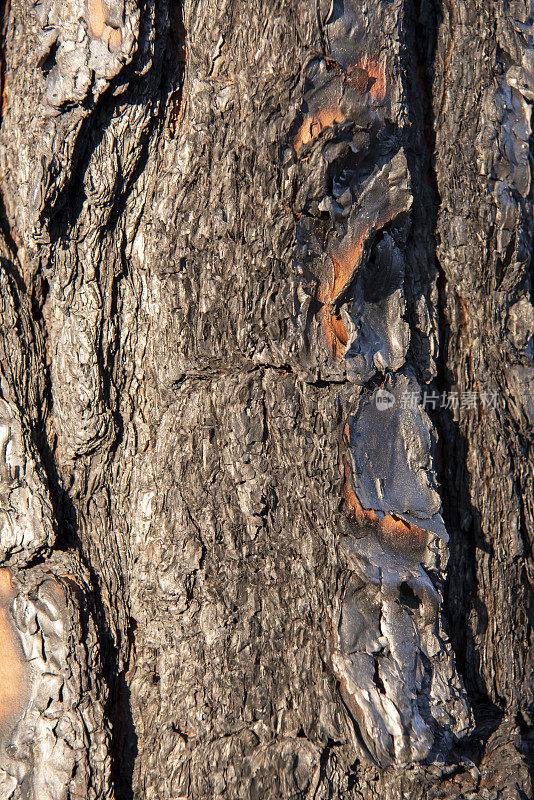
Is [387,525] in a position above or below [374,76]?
below

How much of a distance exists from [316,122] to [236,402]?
1.87ft

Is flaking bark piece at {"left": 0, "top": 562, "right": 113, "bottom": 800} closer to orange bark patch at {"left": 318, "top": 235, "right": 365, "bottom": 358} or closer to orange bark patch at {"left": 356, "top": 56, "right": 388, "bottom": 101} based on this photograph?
orange bark patch at {"left": 318, "top": 235, "right": 365, "bottom": 358}

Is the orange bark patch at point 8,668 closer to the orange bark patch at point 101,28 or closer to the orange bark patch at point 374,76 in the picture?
the orange bark patch at point 101,28

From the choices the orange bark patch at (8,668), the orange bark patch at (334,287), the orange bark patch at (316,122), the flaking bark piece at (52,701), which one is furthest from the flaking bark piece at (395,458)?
the orange bark patch at (8,668)

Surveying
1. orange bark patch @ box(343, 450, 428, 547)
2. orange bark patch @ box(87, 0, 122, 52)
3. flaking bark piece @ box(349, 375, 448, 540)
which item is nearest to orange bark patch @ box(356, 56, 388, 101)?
orange bark patch @ box(87, 0, 122, 52)

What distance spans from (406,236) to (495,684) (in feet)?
3.27

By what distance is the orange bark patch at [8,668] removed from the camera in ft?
3.86

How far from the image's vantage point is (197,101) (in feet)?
3.99

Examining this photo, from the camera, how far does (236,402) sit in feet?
3.96

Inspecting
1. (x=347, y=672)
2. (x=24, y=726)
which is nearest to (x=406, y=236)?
(x=347, y=672)

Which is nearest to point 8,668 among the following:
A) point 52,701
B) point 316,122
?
point 52,701

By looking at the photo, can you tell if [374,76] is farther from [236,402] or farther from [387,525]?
[387,525]

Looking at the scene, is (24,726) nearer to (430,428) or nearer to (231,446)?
(231,446)

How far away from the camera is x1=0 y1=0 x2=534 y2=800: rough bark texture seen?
1170 millimetres
